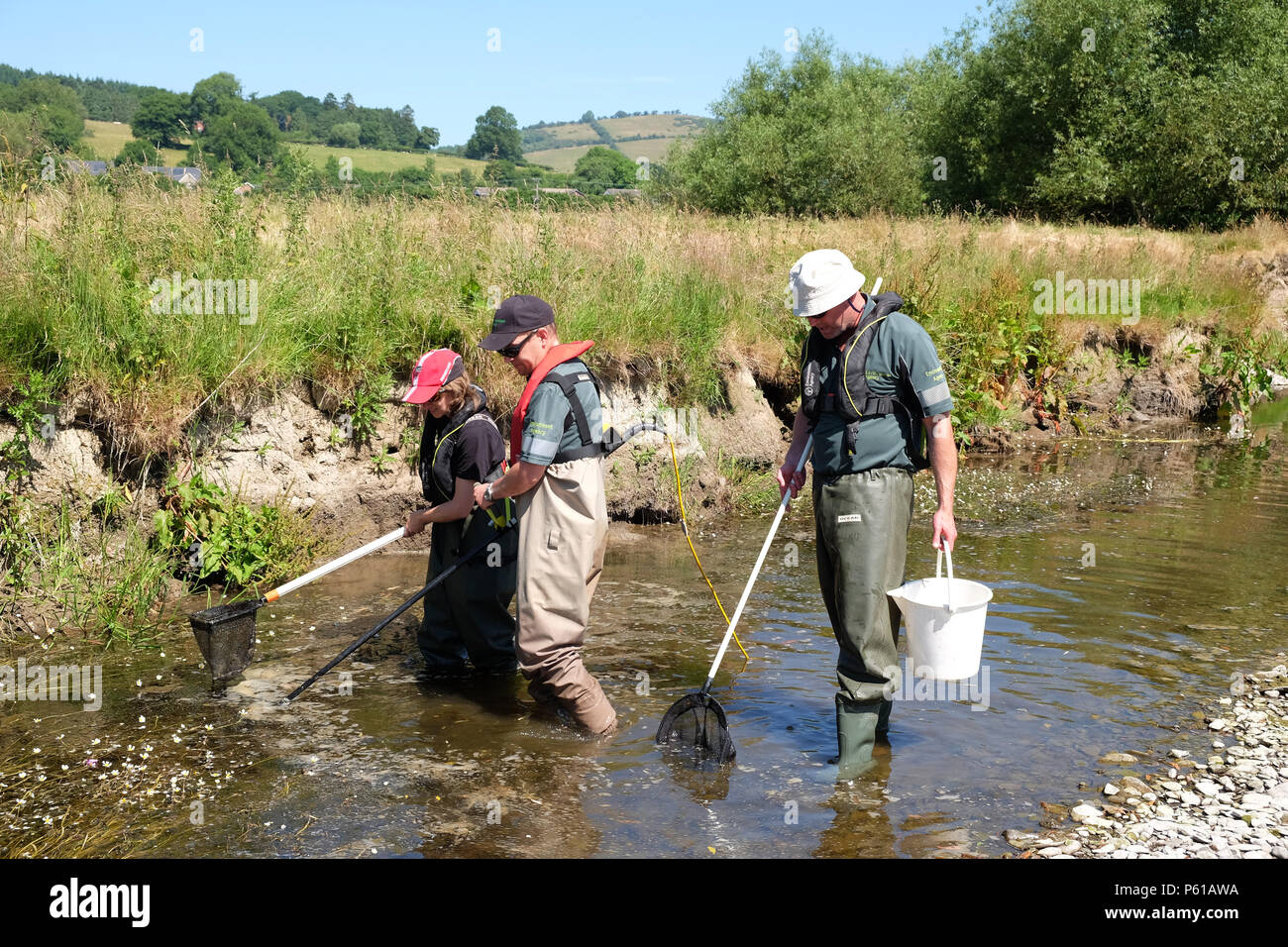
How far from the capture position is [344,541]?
840 cm

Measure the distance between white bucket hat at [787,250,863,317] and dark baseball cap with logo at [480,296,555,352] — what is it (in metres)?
1.26

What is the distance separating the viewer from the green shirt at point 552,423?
16.6 ft

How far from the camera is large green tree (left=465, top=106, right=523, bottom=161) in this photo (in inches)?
2426

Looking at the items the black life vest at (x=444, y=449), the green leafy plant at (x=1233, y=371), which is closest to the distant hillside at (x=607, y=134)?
the green leafy plant at (x=1233, y=371)

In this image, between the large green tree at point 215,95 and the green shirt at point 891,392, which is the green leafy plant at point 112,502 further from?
the large green tree at point 215,95

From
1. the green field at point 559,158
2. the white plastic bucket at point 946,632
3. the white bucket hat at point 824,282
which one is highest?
the green field at point 559,158

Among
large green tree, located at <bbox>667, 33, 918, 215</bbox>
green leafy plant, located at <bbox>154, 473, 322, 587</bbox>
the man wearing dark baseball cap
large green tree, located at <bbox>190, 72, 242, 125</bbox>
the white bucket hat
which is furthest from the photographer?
large green tree, located at <bbox>667, 33, 918, 215</bbox>

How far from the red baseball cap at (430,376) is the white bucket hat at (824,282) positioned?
2.08 meters

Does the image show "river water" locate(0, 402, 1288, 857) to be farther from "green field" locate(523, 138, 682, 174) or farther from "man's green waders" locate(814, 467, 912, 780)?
"green field" locate(523, 138, 682, 174)

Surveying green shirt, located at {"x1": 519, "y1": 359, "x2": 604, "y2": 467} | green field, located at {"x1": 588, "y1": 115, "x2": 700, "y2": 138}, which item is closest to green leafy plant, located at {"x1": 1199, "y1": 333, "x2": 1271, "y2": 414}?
green shirt, located at {"x1": 519, "y1": 359, "x2": 604, "y2": 467}

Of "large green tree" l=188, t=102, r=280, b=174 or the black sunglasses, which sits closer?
the black sunglasses

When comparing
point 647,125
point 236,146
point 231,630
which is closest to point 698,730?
point 231,630
